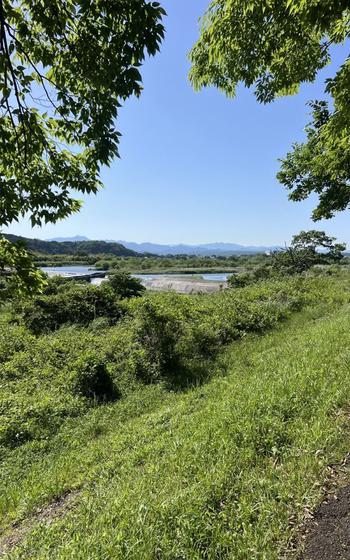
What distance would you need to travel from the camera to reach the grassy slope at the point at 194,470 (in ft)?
8.07

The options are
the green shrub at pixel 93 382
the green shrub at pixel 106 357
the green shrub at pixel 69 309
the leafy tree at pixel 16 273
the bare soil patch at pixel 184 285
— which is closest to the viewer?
the leafy tree at pixel 16 273

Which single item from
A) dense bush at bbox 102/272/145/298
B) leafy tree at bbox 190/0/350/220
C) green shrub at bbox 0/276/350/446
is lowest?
green shrub at bbox 0/276/350/446

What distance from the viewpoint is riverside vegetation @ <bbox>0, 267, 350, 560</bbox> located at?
100 inches

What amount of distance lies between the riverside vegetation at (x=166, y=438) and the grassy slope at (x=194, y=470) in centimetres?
1

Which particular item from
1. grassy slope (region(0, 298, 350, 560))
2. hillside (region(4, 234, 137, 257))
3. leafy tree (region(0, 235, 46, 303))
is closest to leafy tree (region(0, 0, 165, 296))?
leafy tree (region(0, 235, 46, 303))

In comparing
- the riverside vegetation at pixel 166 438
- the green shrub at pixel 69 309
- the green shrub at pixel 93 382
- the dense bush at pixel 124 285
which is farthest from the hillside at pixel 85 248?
the green shrub at pixel 93 382

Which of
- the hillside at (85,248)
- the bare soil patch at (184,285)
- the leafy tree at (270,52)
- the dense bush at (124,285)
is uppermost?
the leafy tree at (270,52)

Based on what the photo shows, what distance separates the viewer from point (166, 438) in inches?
176

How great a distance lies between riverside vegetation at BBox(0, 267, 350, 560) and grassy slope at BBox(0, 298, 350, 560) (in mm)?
13

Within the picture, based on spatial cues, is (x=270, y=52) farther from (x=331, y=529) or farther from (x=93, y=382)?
(x=93, y=382)

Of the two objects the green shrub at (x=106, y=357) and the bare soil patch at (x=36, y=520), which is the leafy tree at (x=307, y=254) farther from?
the bare soil patch at (x=36, y=520)

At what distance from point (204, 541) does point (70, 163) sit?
133 inches

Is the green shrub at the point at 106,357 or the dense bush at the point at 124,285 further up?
the dense bush at the point at 124,285

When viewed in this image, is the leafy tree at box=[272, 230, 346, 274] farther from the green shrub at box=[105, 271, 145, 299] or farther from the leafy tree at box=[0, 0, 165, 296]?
the leafy tree at box=[0, 0, 165, 296]
